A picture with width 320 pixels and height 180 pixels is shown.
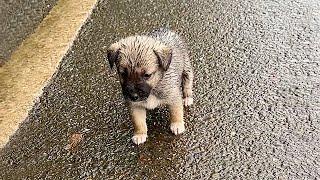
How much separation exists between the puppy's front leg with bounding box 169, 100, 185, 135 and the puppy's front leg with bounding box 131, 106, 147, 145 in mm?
209

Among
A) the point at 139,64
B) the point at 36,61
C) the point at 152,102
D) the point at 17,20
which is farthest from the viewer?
the point at 17,20

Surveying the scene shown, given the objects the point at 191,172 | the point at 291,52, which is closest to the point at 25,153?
the point at 191,172

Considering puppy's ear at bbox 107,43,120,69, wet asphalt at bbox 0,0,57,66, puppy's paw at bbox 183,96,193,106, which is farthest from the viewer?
wet asphalt at bbox 0,0,57,66

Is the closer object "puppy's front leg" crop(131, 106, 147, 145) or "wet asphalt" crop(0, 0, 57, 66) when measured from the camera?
"puppy's front leg" crop(131, 106, 147, 145)

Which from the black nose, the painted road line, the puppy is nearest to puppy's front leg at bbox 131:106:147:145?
the puppy

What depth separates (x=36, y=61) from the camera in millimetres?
5496

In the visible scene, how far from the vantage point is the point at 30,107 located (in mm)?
4855

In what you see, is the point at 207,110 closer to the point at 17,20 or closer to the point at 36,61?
the point at 36,61

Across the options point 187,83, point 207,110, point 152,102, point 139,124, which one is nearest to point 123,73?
point 152,102

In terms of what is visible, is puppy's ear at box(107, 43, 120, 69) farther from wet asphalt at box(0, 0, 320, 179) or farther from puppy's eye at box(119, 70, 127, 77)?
wet asphalt at box(0, 0, 320, 179)

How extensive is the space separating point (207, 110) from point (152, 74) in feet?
2.72

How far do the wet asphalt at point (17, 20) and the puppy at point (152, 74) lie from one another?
1.91 meters

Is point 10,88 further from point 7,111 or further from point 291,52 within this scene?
point 291,52

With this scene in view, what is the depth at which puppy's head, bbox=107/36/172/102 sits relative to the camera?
3760 millimetres
